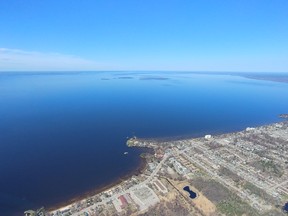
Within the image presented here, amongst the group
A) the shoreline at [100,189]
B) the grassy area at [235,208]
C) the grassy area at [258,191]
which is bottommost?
the shoreline at [100,189]

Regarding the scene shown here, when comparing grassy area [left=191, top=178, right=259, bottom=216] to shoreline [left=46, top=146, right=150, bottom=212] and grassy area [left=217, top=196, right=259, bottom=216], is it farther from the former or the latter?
shoreline [left=46, top=146, right=150, bottom=212]

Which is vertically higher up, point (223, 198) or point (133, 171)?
point (223, 198)

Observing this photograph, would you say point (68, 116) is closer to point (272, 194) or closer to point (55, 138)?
point (55, 138)

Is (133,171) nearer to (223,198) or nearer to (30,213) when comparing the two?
(223,198)

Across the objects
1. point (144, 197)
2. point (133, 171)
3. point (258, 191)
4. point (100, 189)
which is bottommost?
point (100, 189)

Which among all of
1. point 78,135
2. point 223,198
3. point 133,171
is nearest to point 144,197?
point 133,171

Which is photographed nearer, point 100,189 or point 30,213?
point 30,213

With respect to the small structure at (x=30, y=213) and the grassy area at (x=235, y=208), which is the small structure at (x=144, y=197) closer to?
the grassy area at (x=235, y=208)

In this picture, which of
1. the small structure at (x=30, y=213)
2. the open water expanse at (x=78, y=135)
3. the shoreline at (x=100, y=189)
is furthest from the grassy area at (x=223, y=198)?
the small structure at (x=30, y=213)

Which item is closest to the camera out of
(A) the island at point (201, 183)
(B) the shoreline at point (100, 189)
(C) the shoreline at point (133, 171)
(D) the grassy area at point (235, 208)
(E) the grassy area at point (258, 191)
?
(D) the grassy area at point (235, 208)
